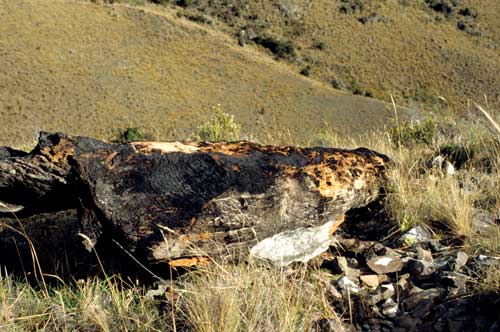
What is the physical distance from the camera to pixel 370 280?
118 inches

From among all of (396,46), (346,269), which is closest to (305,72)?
(396,46)

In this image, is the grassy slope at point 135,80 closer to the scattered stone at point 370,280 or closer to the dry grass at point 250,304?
the scattered stone at point 370,280

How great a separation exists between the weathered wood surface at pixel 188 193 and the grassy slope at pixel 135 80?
140 ft

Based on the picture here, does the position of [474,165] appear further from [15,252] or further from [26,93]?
[26,93]

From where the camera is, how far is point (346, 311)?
2.72m

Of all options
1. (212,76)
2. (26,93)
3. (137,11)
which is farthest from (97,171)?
(137,11)

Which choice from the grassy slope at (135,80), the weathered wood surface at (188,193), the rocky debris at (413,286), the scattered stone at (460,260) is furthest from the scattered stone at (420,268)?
the grassy slope at (135,80)

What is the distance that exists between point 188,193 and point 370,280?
3.42 ft

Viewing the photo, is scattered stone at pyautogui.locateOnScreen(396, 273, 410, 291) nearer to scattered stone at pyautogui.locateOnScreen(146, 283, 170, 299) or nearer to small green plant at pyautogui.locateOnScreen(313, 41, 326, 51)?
scattered stone at pyautogui.locateOnScreen(146, 283, 170, 299)

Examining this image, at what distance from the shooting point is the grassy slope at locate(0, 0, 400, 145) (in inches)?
1925

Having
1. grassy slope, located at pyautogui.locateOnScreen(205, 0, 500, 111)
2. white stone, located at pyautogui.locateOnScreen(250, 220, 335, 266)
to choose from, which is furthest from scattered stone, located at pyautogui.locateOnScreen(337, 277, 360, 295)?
grassy slope, located at pyautogui.locateOnScreen(205, 0, 500, 111)

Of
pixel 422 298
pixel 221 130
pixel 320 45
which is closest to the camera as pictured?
pixel 422 298

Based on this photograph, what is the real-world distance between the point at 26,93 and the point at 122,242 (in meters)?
50.5

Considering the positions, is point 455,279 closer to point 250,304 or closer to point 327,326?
point 327,326
